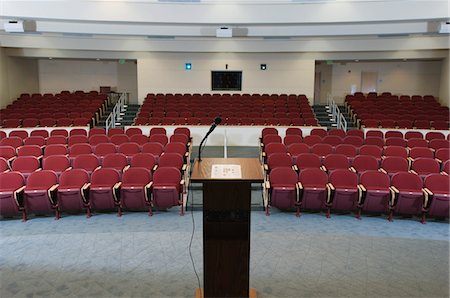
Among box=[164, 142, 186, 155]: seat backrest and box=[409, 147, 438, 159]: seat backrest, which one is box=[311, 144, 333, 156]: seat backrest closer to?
box=[409, 147, 438, 159]: seat backrest

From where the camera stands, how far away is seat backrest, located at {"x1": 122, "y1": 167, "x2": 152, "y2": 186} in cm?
662

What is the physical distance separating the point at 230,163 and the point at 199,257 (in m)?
1.76

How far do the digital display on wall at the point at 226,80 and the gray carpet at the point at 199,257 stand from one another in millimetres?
12002

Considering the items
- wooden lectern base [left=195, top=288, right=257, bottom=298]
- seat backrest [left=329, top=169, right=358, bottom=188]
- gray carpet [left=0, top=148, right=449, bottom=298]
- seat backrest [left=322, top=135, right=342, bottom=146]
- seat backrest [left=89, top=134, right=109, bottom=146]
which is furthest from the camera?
seat backrest [left=322, top=135, right=342, bottom=146]

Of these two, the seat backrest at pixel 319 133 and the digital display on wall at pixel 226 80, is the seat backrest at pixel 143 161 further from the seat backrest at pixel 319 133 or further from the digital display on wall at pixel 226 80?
the digital display on wall at pixel 226 80

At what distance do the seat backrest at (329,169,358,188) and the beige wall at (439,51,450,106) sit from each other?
1252 centimetres

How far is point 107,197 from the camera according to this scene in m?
6.32

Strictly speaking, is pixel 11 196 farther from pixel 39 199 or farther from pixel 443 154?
pixel 443 154

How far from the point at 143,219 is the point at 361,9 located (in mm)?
8226

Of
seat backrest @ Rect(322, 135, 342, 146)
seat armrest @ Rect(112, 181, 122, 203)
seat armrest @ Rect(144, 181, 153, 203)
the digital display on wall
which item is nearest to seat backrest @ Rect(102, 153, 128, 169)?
seat armrest @ Rect(112, 181, 122, 203)

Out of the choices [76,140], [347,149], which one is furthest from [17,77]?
[347,149]

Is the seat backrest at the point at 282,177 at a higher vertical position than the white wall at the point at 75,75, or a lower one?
lower

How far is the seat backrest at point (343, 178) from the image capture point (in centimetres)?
661

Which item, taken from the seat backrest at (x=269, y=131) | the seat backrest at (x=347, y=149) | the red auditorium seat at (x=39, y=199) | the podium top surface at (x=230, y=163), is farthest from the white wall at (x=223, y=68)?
the podium top surface at (x=230, y=163)
